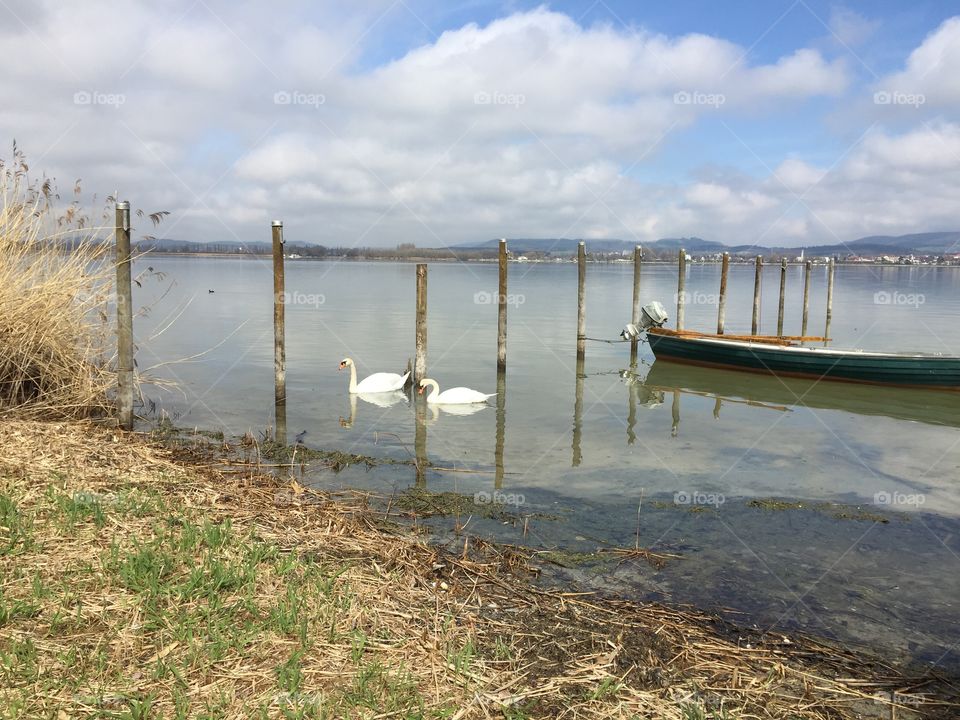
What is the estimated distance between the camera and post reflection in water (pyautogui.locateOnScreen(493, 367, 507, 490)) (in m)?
10.5

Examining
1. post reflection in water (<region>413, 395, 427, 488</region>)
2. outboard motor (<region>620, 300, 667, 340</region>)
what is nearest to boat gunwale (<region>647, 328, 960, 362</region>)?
outboard motor (<region>620, 300, 667, 340</region>)

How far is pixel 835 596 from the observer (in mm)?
6625

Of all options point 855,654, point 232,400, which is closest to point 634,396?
point 232,400

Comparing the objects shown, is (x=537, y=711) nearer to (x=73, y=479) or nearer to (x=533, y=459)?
(x=73, y=479)

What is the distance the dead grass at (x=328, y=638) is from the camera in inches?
157

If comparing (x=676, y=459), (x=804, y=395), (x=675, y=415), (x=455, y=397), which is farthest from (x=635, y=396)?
(x=676, y=459)

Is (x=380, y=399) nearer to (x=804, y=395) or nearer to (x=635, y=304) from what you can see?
(x=804, y=395)

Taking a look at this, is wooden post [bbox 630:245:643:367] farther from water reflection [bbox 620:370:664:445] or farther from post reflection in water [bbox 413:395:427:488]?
post reflection in water [bbox 413:395:427:488]

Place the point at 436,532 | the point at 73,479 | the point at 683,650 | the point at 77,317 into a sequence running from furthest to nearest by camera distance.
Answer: the point at 77,317, the point at 436,532, the point at 73,479, the point at 683,650

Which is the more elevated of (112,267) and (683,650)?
(112,267)

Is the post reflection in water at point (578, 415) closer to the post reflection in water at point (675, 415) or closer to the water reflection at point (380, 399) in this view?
the post reflection in water at point (675, 415)

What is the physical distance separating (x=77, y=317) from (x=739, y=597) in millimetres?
10194

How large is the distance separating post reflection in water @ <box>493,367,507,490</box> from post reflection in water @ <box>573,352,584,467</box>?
1236 millimetres

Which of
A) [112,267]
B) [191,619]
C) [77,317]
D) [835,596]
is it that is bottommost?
[835,596]
